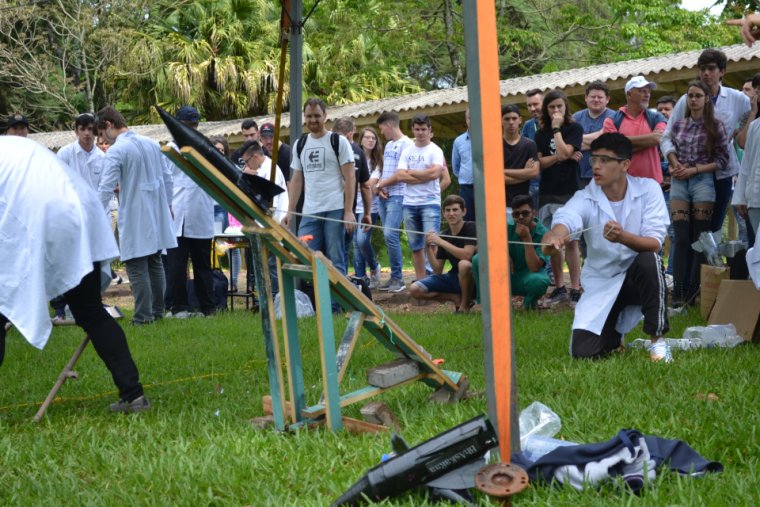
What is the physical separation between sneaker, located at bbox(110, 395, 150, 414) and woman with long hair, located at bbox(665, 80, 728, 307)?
201 inches

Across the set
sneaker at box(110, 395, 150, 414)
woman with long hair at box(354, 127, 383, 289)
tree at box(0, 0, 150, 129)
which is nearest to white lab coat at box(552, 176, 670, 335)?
sneaker at box(110, 395, 150, 414)

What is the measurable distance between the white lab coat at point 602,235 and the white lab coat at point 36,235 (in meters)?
2.98

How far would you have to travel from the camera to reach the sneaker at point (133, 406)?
17.7 feet

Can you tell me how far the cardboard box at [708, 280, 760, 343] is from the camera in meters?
6.80

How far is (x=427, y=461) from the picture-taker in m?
3.45

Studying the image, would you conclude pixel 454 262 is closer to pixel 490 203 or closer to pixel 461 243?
pixel 461 243

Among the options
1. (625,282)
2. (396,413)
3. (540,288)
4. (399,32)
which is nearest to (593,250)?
(625,282)

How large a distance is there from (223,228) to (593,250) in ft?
18.7

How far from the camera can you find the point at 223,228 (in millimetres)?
11125

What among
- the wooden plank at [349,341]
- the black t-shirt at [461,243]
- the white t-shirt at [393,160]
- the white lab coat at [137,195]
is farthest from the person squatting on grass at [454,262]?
the wooden plank at [349,341]

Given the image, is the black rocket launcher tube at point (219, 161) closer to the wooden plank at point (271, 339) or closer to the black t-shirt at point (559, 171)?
the wooden plank at point (271, 339)

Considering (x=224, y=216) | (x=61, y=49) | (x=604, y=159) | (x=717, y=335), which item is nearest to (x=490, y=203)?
(x=604, y=159)

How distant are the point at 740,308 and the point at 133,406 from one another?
14.0 feet

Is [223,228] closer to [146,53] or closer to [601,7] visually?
[146,53]
